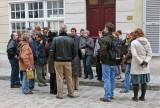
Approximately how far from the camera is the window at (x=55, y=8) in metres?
10.6

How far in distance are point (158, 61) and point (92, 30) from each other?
292 cm

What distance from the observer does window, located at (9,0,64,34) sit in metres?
10.7

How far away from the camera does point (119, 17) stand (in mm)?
9336

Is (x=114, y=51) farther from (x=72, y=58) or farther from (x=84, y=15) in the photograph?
(x=84, y=15)

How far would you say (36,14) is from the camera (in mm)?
11148

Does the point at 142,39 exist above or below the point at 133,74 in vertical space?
above

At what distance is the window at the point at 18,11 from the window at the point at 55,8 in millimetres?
1399

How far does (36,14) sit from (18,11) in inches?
38.4

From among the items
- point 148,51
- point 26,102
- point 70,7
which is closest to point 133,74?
point 148,51

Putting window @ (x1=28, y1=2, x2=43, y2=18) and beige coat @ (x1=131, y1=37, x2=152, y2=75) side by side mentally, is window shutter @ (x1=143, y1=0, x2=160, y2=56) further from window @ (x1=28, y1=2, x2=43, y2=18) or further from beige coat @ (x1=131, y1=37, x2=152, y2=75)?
window @ (x1=28, y1=2, x2=43, y2=18)

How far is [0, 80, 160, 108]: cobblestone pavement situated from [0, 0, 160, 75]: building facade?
293 centimetres

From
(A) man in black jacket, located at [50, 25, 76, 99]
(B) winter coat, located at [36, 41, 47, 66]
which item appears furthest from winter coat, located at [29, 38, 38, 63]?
(A) man in black jacket, located at [50, 25, 76, 99]

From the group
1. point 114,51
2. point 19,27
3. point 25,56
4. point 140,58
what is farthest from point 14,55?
point 19,27

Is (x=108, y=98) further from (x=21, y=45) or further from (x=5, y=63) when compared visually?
(x=5, y=63)
